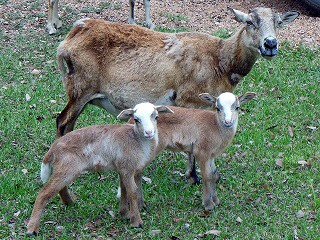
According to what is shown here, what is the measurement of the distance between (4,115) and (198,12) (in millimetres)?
5453

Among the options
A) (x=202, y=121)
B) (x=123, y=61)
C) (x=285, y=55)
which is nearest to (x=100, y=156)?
(x=202, y=121)

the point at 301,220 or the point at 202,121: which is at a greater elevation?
the point at 202,121

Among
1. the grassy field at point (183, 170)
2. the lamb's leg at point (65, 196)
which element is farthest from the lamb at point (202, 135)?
the lamb's leg at point (65, 196)

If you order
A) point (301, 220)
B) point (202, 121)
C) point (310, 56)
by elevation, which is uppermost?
point (202, 121)

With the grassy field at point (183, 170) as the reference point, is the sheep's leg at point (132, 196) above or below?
above

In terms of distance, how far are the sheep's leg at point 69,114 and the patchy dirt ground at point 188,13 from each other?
5.14m

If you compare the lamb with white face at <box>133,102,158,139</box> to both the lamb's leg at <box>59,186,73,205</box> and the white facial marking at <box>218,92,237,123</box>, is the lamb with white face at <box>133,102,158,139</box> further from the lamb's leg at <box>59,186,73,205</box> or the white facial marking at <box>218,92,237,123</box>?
the lamb's leg at <box>59,186,73,205</box>

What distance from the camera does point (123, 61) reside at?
802 centimetres

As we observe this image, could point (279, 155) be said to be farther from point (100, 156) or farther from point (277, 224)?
point (100, 156)

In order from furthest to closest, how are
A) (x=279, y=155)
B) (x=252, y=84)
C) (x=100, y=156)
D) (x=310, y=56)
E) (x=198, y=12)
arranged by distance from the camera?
(x=198, y=12)
(x=310, y=56)
(x=252, y=84)
(x=279, y=155)
(x=100, y=156)

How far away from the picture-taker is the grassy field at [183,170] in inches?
267

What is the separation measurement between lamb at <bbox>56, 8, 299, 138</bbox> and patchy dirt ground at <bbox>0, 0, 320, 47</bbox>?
15.2 feet

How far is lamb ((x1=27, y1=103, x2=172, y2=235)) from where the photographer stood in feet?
21.2

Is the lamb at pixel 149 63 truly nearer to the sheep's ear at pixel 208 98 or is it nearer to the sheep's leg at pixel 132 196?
the sheep's ear at pixel 208 98
